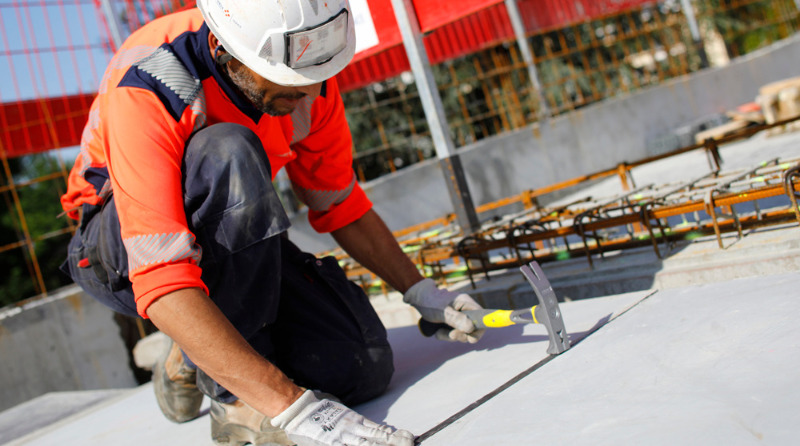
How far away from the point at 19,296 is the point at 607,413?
21.8 m

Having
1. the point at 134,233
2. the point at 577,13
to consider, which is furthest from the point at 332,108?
the point at 577,13

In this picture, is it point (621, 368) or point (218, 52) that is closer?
point (621, 368)

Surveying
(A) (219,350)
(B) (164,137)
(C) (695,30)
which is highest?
(C) (695,30)

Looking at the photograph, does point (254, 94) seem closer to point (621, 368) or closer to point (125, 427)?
point (621, 368)

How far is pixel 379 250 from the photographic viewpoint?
242cm

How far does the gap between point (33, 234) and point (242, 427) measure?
83.1 ft

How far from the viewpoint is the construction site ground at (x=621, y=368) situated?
1.39 meters

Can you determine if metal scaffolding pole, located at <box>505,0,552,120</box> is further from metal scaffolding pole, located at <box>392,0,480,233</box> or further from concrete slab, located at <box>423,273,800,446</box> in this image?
concrete slab, located at <box>423,273,800,446</box>

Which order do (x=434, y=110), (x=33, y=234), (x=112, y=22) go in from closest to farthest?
(x=434, y=110) < (x=112, y=22) < (x=33, y=234)

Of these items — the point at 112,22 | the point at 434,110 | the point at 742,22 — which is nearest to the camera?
the point at 434,110

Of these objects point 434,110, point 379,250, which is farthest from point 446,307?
point 434,110

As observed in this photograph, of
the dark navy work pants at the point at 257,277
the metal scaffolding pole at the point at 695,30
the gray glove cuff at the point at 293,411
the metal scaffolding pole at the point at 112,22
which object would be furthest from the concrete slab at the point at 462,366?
the metal scaffolding pole at the point at 695,30

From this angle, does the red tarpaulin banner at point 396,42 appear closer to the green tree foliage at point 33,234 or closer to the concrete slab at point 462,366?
the concrete slab at point 462,366

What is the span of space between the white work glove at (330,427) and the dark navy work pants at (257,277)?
0.36 meters
